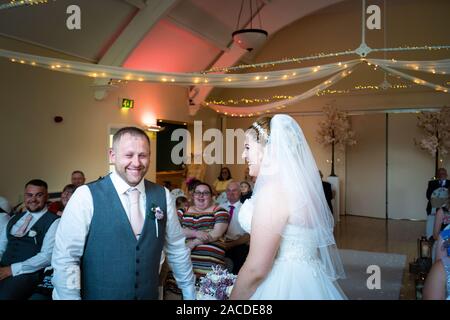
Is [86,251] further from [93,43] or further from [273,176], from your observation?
[93,43]

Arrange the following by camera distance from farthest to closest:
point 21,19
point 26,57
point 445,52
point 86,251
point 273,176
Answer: point 445,52
point 21,19
point 26,57
point 273,176
point 86,251

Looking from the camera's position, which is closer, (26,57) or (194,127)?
(26,57)

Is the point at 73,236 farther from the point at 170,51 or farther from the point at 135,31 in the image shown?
the point at 170,51

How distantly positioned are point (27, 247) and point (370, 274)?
394 centimetres

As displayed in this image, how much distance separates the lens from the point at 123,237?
1.94 m

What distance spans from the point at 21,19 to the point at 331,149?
7.56 metres

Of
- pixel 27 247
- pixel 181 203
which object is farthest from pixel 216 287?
pixel 181 203

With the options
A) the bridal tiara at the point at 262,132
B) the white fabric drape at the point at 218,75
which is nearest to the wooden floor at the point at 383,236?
the white fabric drape at the point at 218,75

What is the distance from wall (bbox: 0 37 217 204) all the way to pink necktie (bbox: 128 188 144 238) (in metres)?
4.43

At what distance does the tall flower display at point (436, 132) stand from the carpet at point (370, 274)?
12.6 feet

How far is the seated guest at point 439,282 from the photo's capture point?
2.00 metres

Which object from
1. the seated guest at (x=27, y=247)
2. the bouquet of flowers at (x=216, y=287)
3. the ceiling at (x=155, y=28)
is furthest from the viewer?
the ceiling at (x=155, y=28)

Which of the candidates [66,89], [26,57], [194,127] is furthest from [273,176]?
[194,127]

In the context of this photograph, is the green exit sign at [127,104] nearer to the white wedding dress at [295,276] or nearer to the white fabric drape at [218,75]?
the white fabric drape at [218,75]
